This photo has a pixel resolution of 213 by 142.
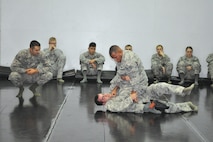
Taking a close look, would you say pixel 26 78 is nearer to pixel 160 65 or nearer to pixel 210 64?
pixel 160 65

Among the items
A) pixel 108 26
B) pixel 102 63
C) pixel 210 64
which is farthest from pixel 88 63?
pixel 210 64

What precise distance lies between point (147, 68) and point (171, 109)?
4.74 meters

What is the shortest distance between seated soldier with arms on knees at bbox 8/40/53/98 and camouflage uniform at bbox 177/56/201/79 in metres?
4.17

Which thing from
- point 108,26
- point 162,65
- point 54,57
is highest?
point 108,26

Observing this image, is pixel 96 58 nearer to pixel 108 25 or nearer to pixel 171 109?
pixel 108 25

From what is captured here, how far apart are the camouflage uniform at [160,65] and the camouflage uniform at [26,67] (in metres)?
3.57

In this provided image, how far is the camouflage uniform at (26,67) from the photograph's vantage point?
20.2ft

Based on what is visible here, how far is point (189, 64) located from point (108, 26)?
269 centimetres

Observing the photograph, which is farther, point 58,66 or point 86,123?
point 58,66

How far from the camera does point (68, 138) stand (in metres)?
3.85

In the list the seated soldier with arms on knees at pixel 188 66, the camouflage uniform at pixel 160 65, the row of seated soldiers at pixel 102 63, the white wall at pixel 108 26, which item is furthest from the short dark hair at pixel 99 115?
the white wall at pixel 108 26

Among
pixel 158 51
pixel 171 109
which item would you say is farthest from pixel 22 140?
pixel 158 51

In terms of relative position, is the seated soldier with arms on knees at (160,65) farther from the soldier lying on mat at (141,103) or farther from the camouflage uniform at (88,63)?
the soldier lying on mat at (141,103)

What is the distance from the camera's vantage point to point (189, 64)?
905cm
